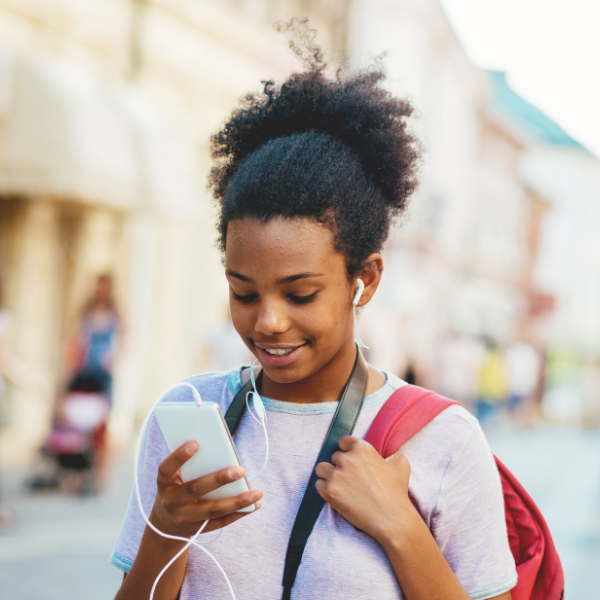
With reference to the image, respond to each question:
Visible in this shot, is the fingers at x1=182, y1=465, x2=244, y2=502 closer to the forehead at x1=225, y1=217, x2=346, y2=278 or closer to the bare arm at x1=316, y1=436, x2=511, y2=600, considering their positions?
the bare arm at x1=316, y1=436, x2=511, y2=600

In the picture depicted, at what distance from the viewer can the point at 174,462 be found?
5.07 ft

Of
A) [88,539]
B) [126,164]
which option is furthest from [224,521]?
[126,164]

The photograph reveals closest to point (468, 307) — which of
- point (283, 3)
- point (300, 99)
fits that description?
point (283, 3)

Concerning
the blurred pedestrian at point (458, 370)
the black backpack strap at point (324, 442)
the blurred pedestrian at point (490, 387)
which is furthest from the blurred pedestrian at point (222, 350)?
the blurred pedestrian at point (490, 387)

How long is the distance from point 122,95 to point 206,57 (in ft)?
8.48

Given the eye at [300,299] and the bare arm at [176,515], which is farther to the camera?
the eye at [300,299]

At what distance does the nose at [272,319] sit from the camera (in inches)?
65.2

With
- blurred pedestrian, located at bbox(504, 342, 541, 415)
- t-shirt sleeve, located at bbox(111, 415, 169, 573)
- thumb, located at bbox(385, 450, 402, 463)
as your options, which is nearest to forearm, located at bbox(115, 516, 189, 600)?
t-shirt sleeve, located at bbox(111, 415, 169, 573)

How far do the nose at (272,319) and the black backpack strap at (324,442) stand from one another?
0.75ft

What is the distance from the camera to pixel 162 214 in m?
9.54

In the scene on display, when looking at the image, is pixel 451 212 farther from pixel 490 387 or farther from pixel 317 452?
pixel 317 452

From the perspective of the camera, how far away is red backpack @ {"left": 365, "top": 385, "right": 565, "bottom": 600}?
172 cm

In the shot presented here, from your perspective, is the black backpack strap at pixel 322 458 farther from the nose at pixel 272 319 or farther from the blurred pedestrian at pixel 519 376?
the blurred pedestrian at pixel 519 376

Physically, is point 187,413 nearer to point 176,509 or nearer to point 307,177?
point 176,509
